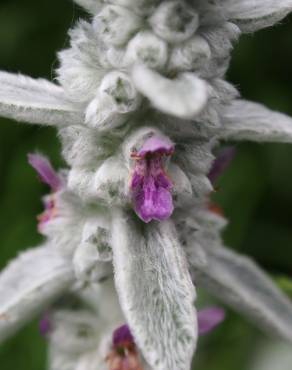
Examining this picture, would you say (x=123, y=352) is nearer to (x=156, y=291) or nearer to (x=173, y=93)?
(x=156, y=291)

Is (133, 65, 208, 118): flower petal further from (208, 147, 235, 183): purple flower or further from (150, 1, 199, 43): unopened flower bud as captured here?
(208, 147, 235, 183): purple flower

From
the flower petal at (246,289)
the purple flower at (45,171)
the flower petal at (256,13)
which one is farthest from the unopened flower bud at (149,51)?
the flower petal at (246,289)

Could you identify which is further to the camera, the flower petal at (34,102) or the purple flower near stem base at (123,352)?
the purple flower near stem base at (123,352)

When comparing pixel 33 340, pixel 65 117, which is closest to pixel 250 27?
pixel 65 117

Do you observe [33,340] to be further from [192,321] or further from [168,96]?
[168,96]

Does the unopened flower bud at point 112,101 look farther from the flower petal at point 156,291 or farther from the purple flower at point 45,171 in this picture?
the purple flower at point 45,171

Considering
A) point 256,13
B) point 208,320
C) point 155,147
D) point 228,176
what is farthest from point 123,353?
point 228,176
